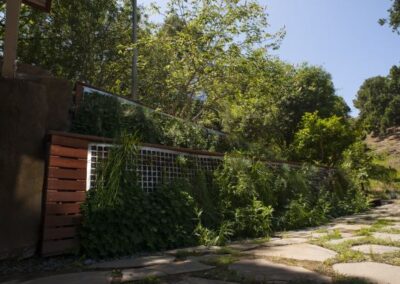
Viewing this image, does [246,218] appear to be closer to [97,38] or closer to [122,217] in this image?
[122,217]

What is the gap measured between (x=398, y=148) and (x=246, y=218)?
25463 millimetres

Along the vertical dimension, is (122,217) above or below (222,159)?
below

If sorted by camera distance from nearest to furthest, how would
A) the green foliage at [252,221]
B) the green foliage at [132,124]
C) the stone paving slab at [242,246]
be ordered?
the stone paving slab at [242,246] → the green foliage at [252,221] → the green foliage at [132,124]

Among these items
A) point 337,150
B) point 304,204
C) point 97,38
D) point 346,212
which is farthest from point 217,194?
point 97,38

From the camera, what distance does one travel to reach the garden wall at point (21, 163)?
3.53 meters

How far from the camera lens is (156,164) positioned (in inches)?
196

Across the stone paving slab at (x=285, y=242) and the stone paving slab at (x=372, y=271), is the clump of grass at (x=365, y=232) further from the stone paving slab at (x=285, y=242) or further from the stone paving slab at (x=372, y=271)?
the stone paving slab at (x=372, y=271)

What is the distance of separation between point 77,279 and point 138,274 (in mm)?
461

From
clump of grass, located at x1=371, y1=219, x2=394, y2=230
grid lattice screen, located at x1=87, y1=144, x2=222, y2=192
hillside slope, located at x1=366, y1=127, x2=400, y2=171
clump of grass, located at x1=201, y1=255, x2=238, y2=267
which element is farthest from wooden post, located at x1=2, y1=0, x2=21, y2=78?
hillside slope, located at x1=366, y1=127, x2=400, y2=171

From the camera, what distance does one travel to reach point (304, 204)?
6363 millimetres

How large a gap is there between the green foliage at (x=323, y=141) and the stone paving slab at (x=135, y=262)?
7.64 m

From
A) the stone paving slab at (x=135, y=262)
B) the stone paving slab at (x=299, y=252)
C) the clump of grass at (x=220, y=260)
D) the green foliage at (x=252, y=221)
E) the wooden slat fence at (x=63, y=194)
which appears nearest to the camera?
the clump of grass at (x=220, y=260)

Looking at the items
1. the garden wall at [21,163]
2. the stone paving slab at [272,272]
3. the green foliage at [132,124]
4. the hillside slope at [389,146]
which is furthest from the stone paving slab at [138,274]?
the hillside slope at [389,146]

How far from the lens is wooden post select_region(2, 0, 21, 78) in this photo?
14.0ft
